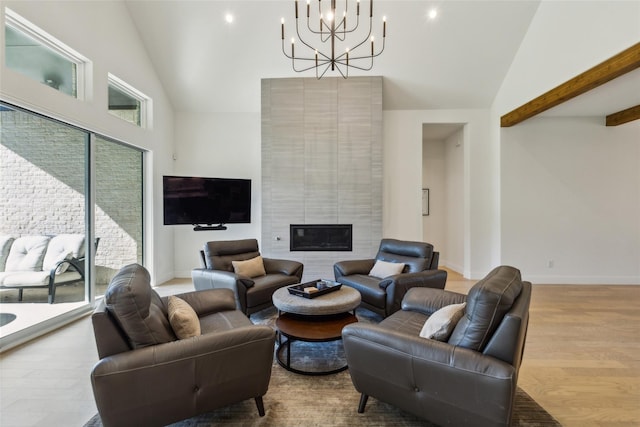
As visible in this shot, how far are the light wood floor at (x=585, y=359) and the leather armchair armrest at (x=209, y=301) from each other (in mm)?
2432

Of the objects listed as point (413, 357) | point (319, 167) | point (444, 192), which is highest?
point (319, 167)

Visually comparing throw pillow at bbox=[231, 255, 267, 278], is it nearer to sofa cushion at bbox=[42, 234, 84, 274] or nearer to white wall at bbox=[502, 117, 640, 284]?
sofa cushion at bbox=[42, 234, 84, 274]

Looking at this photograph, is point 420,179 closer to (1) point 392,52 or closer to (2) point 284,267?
(1) point 392,52

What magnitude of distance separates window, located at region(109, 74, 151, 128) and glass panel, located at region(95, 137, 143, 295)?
471 millimetres

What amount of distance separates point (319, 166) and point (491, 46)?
3284mm

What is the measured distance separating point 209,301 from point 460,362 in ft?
6.44

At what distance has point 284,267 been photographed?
3.80 meters

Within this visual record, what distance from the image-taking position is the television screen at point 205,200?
4.50 m

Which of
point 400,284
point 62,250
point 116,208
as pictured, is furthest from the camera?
point 116,208

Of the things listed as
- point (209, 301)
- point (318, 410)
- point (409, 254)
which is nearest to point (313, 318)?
point (318, 410)

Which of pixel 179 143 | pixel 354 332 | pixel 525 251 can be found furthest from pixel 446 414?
pixel 179 143

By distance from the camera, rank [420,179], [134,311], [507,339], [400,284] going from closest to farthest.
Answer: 1. [507,339]
2. [134,311]
3. [400,284]
4. [420,179]

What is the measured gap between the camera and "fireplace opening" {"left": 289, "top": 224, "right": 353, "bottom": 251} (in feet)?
16.2

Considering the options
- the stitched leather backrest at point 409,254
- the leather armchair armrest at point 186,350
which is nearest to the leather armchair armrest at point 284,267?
the stitched leather backrest at point 409,254
